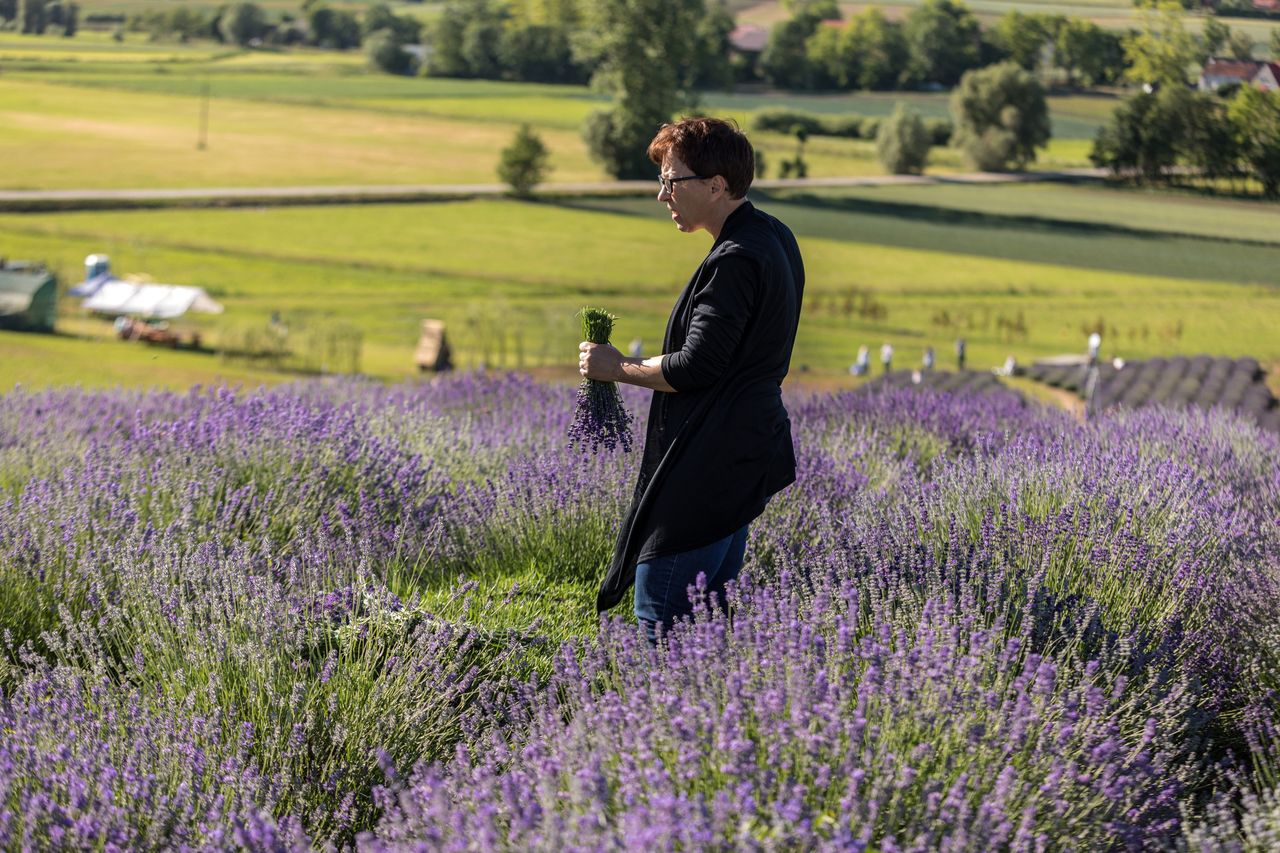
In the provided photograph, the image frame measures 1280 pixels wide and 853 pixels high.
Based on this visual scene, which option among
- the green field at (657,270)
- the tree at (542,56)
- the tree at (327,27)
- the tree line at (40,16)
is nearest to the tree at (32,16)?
the tree line at (40,16)

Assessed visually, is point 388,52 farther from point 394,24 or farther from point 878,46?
point 878,46

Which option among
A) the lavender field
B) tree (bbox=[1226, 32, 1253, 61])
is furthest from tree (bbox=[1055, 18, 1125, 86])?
the lavender field

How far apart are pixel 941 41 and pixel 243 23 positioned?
28388 mm

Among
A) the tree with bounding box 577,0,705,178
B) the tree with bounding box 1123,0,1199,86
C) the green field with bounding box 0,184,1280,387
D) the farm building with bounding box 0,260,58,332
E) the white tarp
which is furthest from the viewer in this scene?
the tree with bounding box 577,0,705,178

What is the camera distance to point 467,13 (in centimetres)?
5334

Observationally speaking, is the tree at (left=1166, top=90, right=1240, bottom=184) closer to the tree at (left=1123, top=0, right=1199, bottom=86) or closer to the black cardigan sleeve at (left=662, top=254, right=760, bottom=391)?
the tree at (left=1123, top=0, right=1199, bottom=86)

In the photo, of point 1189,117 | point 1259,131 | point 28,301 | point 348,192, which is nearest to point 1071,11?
point 1189,117

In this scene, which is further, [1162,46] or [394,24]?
[394,24]

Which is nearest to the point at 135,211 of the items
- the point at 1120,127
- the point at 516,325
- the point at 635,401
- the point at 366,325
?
the point at 366,325

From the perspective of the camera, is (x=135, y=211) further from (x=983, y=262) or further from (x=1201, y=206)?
(x=1201, y=206)

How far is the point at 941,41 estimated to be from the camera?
3588 cm

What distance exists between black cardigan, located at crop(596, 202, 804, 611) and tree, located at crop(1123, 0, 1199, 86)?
21.7 meters

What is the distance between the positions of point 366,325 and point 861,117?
677 inches

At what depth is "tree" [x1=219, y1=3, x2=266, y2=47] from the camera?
2052 inches
